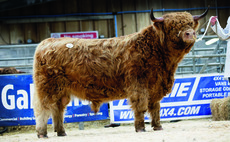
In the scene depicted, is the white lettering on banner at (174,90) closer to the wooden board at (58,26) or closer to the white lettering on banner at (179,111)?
the white lettering on banner at (179,111)

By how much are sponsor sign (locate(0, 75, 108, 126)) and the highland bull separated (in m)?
2.14

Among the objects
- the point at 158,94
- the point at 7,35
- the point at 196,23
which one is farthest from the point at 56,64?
the point at 7,35

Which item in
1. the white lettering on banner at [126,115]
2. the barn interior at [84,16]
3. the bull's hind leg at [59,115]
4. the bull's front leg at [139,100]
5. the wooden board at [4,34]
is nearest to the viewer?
the bull's front leg at [139,100]

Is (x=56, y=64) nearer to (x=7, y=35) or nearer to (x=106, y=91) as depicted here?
(x=106, y=91)

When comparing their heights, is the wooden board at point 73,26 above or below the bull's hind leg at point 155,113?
above

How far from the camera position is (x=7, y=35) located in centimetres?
1259

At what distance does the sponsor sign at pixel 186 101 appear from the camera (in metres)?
7.20

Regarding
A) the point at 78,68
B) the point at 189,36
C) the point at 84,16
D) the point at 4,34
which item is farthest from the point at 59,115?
the point at 4,34

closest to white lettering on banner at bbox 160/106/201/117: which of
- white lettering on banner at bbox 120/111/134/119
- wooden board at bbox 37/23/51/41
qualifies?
white lettering on banner at bbox 120/111/134/119

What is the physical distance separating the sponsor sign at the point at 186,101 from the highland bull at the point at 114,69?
2.26 meters

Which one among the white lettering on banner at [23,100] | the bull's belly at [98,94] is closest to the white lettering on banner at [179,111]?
the bull's belly at [98,94]

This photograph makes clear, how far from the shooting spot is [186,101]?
7.35m

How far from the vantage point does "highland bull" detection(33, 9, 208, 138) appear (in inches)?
183

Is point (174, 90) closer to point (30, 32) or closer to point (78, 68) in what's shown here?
point (78, 68)
